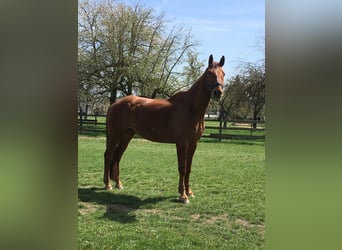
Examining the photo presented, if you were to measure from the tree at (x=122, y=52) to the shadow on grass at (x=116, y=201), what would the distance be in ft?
14.3

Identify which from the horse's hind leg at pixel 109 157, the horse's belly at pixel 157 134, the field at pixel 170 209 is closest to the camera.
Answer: the field at pixel 170 209

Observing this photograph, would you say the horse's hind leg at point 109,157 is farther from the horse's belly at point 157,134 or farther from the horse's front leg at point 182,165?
the horse's front leg at point 182,165

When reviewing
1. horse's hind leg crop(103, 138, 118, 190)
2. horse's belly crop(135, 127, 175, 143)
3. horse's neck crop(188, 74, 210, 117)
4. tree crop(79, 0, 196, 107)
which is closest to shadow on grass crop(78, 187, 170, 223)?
horse's hind leg crop(103, 138, 118, 190)

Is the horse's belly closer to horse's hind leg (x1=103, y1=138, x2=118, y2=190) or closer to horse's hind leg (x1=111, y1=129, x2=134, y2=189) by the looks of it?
horse's hind leg (x1=111, y1=129, x2=134, y2=189)

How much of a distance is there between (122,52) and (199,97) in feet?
19.8

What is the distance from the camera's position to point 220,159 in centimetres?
737

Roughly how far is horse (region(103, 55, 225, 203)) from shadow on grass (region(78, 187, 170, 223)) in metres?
0.25

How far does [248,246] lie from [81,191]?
8.09ft

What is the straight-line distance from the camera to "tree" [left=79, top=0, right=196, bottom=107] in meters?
8.48

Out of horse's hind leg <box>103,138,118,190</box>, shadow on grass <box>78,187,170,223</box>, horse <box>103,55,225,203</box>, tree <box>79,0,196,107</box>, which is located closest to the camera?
shadow on grass <box>78,187,170,223</box>

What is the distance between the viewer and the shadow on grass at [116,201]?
325cm

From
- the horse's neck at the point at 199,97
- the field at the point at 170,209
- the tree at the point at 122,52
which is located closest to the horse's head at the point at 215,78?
the horse's neck at the point at 199,97
